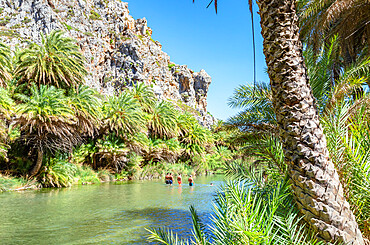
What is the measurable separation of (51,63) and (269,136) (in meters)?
18.1

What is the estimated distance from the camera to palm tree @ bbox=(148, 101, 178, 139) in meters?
30.4

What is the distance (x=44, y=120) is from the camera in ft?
52.3

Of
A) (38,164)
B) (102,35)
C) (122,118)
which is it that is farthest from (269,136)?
(102,35)

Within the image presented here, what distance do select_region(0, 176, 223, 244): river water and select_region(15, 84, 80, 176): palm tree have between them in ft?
13.1

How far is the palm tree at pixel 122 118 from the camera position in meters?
23.6

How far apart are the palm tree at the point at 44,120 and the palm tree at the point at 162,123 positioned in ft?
42.1

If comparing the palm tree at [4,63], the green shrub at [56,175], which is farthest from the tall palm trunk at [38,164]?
the palm tree at [4,63]

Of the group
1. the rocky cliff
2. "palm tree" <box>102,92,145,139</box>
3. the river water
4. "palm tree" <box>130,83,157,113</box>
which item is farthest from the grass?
the rocky cliff

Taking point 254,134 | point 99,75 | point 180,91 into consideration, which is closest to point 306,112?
point 254,134

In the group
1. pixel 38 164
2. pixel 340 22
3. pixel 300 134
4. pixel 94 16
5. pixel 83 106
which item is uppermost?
pixel 94 16

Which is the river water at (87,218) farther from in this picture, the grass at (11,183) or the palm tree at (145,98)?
the palm tree at (145,98)

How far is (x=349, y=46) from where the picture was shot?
397 inches

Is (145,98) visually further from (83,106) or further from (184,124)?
(83,106)

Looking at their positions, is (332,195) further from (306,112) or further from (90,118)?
(90,118)
